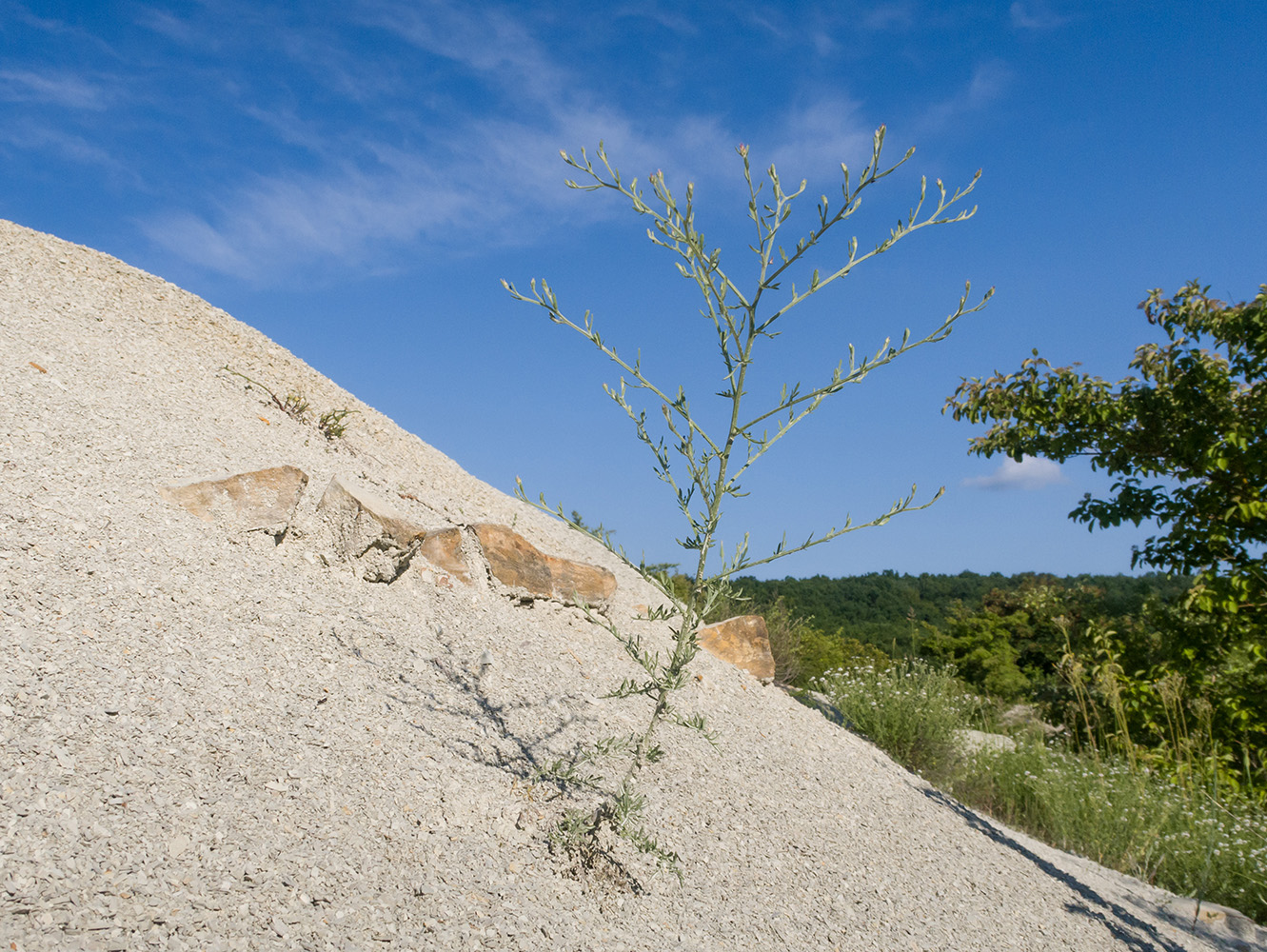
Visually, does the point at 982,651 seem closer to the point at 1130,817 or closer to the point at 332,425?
the point at 1130,817

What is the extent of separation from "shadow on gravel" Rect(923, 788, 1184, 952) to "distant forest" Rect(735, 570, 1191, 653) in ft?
16.7

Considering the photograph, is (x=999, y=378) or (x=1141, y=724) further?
(x=999, y=378)

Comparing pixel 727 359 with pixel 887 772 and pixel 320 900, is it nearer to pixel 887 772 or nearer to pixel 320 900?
pixel 320 900

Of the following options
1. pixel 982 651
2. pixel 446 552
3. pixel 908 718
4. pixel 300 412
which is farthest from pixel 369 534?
pixel 982 651

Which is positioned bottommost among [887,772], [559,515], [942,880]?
[942,880]

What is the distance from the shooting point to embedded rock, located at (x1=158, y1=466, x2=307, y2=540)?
13.7 feet

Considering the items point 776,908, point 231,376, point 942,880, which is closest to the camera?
point 776,908

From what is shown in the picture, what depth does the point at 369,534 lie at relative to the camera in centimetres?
426

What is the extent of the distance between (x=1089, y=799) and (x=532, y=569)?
4183mm

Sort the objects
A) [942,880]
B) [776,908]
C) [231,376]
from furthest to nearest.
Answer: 1. [231,376]
2. [942,880]
3. [776,908]

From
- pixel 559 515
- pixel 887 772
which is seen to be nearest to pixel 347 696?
pixel 559 515

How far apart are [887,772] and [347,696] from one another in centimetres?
347

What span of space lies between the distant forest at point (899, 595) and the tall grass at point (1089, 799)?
12.0ft

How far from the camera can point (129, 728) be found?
2.79 metres
